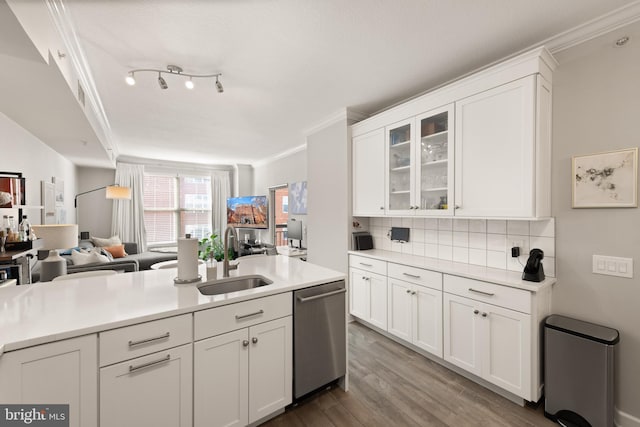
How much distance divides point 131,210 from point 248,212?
8.39ft

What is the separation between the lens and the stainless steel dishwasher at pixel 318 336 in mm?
1731

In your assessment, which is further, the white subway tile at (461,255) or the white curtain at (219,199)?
the white curtain at (219,199)

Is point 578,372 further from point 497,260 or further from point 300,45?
point 300,45

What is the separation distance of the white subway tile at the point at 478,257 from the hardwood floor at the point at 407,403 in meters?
0.95

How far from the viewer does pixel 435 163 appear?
93.9 inches

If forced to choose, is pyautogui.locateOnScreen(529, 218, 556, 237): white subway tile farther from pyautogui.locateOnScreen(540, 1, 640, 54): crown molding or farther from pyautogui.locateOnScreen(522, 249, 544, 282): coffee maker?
pyautogui.locateOnScreen(540, 1, 640, 54): crown molding

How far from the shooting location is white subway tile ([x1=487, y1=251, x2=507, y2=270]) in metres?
2.18

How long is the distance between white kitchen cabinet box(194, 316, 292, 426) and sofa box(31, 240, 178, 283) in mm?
2655

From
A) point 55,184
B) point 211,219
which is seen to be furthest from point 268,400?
point 211,219

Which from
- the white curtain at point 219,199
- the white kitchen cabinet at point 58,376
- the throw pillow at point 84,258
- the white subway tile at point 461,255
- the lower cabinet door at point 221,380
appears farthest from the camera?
the white curtain at point 219,199

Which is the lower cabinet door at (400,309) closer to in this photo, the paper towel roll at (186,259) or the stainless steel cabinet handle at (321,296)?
the stainless steel cabinet handle at (321,296)

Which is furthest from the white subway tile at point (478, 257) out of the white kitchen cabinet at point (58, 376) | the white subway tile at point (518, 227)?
the white kitchen cabinet at point (58, 376)

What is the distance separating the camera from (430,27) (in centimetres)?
172

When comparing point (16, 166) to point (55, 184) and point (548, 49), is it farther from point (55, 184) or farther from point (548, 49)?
point (548, 49)
